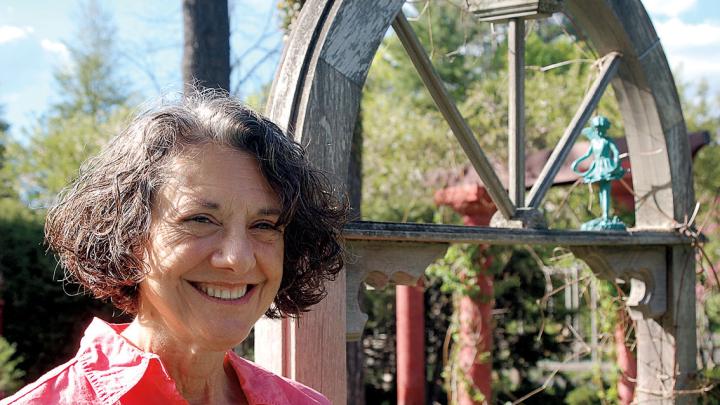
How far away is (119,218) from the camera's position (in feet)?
4.89

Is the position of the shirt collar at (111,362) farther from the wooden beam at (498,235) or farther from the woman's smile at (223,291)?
the wooden beam at (498,235)

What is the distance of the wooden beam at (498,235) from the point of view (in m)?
2.40

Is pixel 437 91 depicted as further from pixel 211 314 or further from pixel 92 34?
pixel 92 34

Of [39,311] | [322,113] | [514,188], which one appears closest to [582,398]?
[39,311]

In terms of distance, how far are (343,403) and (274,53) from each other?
4.07 meters

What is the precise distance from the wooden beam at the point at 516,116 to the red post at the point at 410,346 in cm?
456

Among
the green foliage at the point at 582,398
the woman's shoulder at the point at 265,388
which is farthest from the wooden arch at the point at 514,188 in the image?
the green foliage at the point at 582,398

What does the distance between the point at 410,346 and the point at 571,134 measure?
475 centimetres

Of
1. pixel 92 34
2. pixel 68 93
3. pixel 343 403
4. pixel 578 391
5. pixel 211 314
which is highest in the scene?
pixel 92 34

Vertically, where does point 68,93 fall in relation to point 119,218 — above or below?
above

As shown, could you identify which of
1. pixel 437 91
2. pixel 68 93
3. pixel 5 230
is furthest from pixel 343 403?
pixel 68 93

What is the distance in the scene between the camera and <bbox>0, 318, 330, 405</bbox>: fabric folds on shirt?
4.65 ft

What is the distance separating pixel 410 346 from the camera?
7.73 m

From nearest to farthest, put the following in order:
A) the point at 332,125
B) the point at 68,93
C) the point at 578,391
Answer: the point at 332,125 → the point at 578,391 → the point at 68,93
